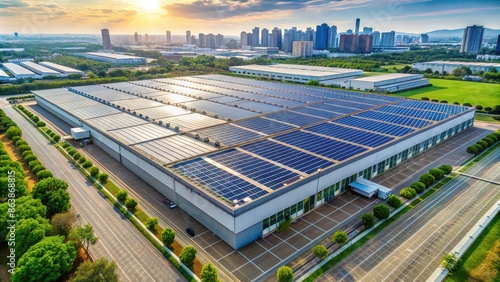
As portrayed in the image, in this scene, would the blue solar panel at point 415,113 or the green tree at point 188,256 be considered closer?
the green tree at point 188,256

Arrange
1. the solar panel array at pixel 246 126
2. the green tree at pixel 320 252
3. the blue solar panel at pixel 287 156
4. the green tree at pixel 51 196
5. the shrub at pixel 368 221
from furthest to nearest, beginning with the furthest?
the blue solar panel at pixel 287 156 < the solar panel array at pixel 246 126 < the green tree at pixel 51 196 < the shrub at pixel 368 221 < the green tree at pixel 320 252

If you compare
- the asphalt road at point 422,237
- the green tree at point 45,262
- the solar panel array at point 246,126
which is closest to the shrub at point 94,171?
the solar panel array at point 246,126

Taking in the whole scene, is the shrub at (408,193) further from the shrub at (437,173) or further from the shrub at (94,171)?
the shrub at (94,171)

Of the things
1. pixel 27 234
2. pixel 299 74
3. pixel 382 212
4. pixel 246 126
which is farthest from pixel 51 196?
pixel 299 74

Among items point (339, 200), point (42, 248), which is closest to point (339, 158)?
point (339, 200)

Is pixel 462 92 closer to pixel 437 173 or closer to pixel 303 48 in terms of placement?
pixel 437 173
